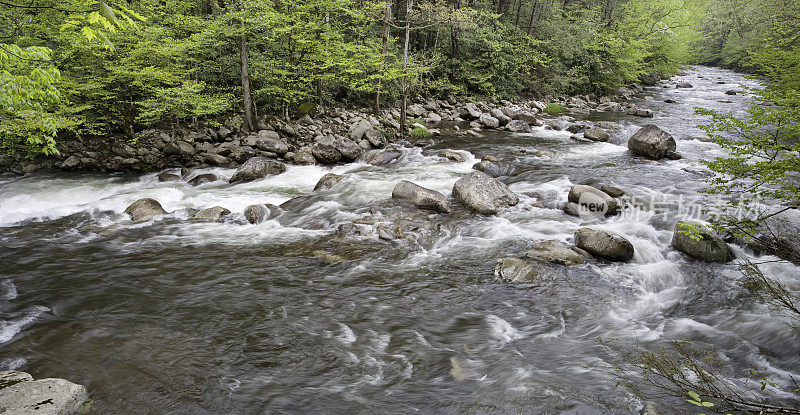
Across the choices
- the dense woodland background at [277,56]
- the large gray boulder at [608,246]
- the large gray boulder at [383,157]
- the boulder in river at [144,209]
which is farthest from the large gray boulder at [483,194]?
the boulder in river at [144,209]

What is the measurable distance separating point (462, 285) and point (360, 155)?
9371 mm

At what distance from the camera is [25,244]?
850 centimetres

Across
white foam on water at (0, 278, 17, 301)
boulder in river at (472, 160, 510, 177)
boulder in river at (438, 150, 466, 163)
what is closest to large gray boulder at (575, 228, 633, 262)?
boulder in river at (472, 160, 510, 177)

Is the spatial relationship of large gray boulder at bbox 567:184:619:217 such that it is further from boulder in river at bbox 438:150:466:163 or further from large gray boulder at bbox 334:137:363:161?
large gray boulder at bbox 334:137:363:161

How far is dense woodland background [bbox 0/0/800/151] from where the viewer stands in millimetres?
10659

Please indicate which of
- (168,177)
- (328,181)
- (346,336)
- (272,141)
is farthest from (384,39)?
(346,336)

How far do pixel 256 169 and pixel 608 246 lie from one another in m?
10.8

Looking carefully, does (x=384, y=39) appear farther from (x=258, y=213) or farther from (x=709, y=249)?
(x=709, y=249)

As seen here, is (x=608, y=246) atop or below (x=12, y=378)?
atop

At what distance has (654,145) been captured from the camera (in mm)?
13797

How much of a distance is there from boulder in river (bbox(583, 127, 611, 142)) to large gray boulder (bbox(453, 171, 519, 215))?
30.0 feet

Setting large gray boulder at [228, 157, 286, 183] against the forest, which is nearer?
the forest

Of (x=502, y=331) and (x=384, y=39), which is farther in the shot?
(x=384, y=39)

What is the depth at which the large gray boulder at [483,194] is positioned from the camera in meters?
10.0
